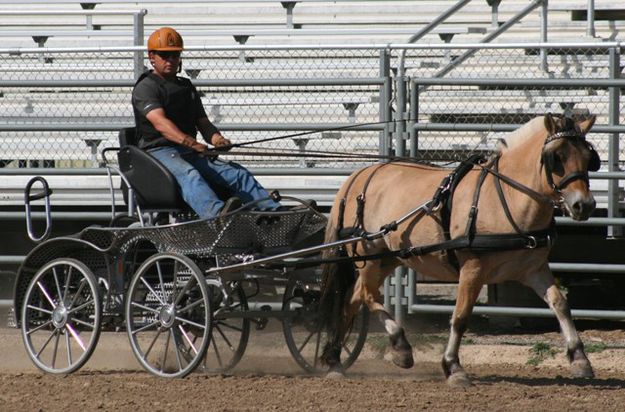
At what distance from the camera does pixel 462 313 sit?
7.17 metres

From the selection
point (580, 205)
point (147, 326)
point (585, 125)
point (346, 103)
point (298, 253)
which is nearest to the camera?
point (580, 205)

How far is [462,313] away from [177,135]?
2160 millimetres

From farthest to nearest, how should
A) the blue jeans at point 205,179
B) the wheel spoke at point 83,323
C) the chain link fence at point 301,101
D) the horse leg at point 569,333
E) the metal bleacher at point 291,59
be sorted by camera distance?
the metal bleacher at point 291,59, the chain link fence at point 301,101, the wheel spoke at point 83,323, the blue jeans at point 205,179, the horse leg at point 569,333

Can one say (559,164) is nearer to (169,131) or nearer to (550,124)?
(550,124)

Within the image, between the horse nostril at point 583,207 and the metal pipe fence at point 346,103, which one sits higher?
the metal pipe fence at point 346,103

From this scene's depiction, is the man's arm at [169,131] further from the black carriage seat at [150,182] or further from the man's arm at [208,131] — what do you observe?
the man's arm at [208,131]

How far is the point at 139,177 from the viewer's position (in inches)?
304

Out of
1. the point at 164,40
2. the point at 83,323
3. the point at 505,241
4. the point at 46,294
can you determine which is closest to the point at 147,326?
the point at 83,323

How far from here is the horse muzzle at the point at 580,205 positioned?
664cm

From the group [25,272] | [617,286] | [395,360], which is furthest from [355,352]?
[617,286]

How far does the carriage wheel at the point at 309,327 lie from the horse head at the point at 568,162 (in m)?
1.98

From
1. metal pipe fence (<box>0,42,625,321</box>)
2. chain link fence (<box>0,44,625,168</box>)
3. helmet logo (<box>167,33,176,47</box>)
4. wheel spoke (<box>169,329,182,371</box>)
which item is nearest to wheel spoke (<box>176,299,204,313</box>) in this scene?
wheel spoke (<box>169,329,182,371</box>)

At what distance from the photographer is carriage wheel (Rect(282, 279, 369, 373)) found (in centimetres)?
807

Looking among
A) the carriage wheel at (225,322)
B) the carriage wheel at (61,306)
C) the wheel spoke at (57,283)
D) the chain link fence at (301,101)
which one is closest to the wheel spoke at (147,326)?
the carriage wheel at (61,306)
